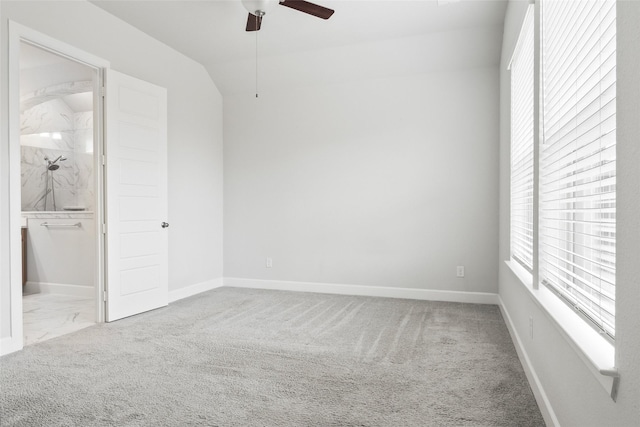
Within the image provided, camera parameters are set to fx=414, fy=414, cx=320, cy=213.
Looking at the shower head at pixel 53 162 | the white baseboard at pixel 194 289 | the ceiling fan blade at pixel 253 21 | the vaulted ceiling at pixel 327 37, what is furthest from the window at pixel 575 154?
the shower head at pixel 53 162

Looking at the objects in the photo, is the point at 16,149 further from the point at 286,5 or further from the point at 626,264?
the point at 626,264

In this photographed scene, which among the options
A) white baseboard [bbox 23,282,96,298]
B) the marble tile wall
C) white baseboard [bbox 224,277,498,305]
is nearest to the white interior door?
white baseboard [bbox 23,282,96,298]

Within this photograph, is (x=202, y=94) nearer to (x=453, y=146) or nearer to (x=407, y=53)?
(x=407, y=53)

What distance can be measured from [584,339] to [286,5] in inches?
112

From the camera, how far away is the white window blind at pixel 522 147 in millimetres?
2710

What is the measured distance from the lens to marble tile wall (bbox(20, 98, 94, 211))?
526 cm

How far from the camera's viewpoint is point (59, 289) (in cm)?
503

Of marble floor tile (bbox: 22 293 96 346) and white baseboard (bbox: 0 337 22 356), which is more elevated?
white baseboard (bbox: 0 337 22 356)

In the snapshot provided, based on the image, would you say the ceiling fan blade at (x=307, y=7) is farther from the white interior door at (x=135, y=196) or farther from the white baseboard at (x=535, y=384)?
the white baseboard at (x=535, y=384)

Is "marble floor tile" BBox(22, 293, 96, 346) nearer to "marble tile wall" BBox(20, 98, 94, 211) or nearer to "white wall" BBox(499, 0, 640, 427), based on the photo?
"marble tile wall" BBox(20, 98, 94, 211)

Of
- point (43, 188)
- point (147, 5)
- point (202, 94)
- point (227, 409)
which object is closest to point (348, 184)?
point (202, 94)

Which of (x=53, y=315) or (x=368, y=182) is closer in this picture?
(x=53, y=315)

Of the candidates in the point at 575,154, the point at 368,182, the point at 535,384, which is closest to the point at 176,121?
the point at 368,182

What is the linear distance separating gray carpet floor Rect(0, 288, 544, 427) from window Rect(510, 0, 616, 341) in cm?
74
